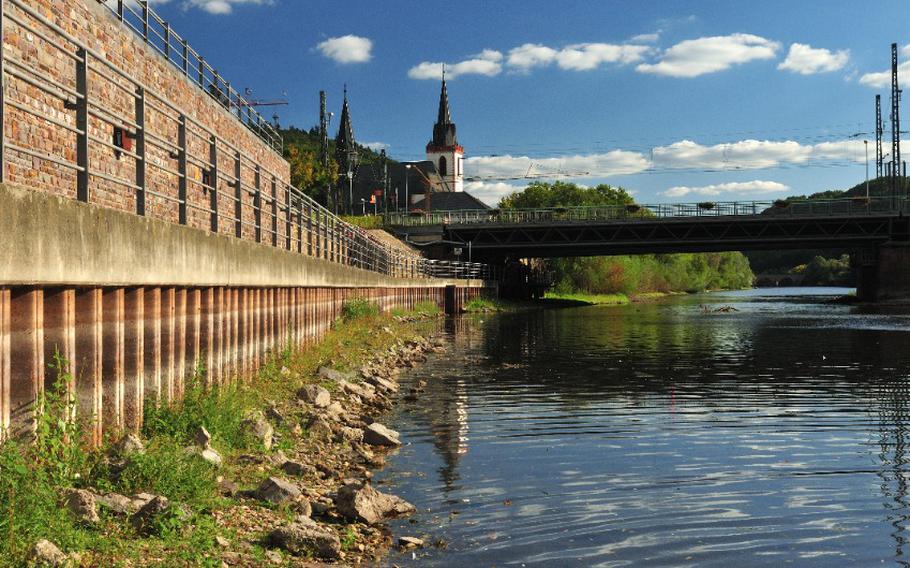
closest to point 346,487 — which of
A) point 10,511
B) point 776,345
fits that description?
point 10,511

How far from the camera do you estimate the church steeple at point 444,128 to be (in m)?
189

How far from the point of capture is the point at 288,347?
1994 cm

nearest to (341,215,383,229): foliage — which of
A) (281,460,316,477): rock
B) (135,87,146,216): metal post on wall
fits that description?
(135,87,146,216): metal post on wall

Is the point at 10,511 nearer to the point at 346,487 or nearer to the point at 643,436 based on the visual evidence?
the point at 346,487

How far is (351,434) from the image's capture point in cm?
1341

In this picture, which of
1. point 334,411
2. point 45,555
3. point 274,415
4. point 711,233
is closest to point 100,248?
point 45,555

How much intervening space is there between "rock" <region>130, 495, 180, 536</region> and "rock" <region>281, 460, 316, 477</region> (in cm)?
294

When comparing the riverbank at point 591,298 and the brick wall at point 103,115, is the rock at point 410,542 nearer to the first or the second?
the brick wall at point 103,115

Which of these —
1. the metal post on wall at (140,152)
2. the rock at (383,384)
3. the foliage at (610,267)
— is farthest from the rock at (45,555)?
the foliage at (610,267)

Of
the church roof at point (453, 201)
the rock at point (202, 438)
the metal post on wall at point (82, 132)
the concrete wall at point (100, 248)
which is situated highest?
the church roof at point (453, 201)

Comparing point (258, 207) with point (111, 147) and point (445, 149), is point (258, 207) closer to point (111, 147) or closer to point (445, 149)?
point (111, 147)

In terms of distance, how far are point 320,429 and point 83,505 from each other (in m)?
6.14

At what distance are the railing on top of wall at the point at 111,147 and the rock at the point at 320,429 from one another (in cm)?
322

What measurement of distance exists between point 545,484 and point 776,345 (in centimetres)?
2711
